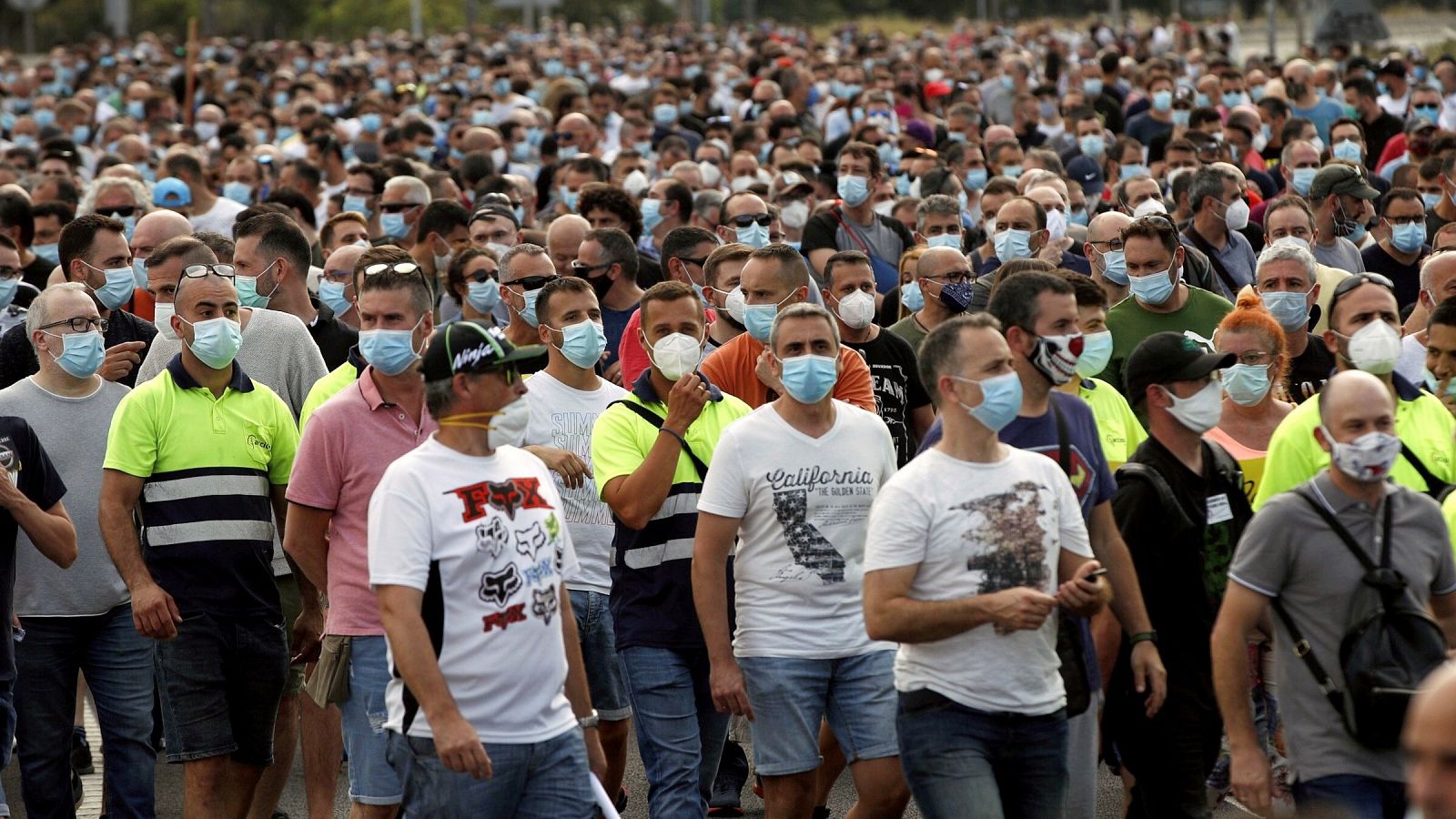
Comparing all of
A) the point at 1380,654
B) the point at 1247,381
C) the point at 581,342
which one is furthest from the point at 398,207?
the point at 1380,654

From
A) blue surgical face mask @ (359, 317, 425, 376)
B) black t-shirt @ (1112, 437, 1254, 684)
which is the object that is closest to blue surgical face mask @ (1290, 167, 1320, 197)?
black t-shirt @ (1112, 437, 1254, 684)

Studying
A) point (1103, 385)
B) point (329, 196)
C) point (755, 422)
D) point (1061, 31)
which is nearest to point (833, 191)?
point (329, 196)

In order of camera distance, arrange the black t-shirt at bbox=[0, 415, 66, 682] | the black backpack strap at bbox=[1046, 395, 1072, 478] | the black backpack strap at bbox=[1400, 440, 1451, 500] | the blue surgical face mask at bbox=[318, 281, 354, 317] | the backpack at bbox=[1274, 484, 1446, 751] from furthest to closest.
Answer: the blue surgical face mask at bbox=[318, 281, 354, 317] → the black t-shirt at bbox=[0, 415, 66, 682] → the black backpack strap at bbox=[1400, 440, 1451, 500] → the black backpack strap at bbox=[1046, 395, 1072, 478] → the backpack at bbox=[1274, 484, 1446, 751]

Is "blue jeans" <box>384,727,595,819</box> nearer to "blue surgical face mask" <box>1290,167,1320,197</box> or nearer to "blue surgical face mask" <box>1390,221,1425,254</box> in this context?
"blue surgical face mask" <box>1390,221,1425,254</box>

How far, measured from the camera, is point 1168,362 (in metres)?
6.04

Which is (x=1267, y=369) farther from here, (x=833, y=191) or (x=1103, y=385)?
(x=833, y=191)

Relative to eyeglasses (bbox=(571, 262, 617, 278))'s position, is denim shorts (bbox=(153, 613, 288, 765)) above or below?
below

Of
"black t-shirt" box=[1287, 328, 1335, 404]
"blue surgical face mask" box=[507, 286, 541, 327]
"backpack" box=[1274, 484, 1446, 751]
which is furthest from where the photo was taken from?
"black t-shirt" box=[1287, 328, 1335, 404]

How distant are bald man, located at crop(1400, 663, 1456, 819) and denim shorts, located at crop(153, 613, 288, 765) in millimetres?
4871

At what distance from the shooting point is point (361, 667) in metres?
6.29

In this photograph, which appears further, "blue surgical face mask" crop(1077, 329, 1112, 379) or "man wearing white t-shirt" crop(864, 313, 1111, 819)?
"blue surgical face mask" crop(1077, 329, 1112, 379)

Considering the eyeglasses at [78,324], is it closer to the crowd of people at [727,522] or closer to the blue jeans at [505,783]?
the crowd of people at [727,522]

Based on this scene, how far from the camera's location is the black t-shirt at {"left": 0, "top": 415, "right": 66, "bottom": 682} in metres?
6.70

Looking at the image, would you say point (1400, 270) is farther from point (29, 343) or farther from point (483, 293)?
point (29, 343)
